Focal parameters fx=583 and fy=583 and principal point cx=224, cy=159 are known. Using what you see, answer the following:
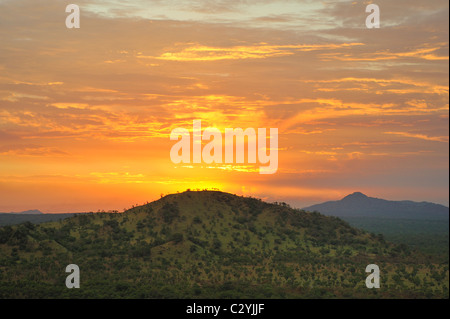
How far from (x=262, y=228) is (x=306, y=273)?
67.1 feet

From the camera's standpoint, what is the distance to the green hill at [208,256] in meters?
65.6

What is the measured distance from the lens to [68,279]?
6581 cm

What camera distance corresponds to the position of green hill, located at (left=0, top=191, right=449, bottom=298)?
215 ft

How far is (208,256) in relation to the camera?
80438mm
